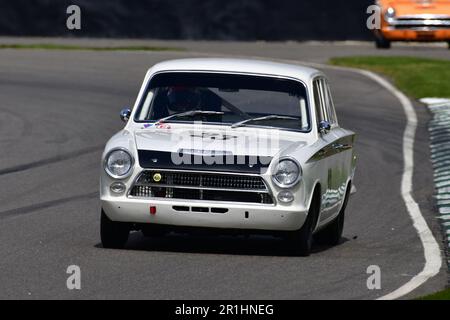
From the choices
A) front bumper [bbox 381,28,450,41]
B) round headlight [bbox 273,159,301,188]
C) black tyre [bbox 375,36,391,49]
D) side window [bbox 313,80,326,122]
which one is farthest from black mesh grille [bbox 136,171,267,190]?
black tyre [bbox 375,36,391,49]

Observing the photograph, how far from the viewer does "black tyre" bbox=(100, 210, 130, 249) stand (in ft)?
34.9

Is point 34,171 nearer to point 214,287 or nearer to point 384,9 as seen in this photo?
point 214,287

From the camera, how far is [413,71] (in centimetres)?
2920

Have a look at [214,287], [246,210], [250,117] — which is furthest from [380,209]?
[214,287]

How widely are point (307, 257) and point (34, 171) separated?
20.1 ft

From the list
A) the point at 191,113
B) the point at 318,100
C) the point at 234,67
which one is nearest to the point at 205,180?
the point at 191,113

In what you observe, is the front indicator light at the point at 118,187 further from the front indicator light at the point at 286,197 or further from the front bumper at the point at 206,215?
the front indicator light at the point at 286,197

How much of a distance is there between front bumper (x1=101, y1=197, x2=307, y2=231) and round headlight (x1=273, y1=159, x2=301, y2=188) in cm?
19

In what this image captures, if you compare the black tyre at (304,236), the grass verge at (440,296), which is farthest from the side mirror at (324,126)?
the grass verge at (440,296)

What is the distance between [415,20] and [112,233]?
23.2 meters

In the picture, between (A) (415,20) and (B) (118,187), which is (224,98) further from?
(A) (415,20)

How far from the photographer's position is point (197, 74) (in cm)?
1175

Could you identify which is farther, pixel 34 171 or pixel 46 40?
pixel 46 40
